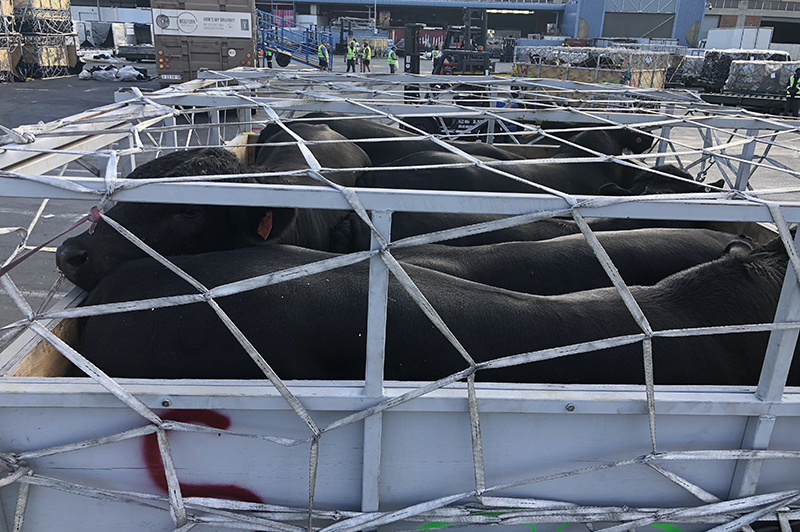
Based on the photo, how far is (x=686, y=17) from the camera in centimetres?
4672

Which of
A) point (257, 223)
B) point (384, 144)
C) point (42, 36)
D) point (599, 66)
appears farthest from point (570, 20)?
point (257, 223)

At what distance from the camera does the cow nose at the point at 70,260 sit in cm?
270

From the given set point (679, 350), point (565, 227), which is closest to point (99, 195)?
point (679, 350)

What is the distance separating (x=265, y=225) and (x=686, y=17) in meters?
52.8

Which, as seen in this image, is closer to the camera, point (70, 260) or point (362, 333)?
point (362, 333)

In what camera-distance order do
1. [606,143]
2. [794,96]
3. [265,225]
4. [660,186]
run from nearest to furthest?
1. [265,225]
2. [660,186]
3. [606,143]
4. [794,96]

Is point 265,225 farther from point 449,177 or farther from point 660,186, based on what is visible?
point 660,186

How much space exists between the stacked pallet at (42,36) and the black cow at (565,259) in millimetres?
27692

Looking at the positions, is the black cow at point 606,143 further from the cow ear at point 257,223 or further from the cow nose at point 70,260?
the cow nose at point 70,260

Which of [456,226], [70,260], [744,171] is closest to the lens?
[70,260]

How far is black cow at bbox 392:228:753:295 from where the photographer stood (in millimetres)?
3207

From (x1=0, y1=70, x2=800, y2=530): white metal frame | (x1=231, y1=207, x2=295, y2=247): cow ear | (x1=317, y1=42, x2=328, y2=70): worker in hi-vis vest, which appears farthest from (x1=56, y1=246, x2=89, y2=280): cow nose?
(x1=317, y1=42, x2=328, y2=70): worker in hi-vis vest

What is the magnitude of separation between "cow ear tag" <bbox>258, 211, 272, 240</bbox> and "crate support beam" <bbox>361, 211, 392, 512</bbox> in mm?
1295

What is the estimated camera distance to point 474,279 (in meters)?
3.15
